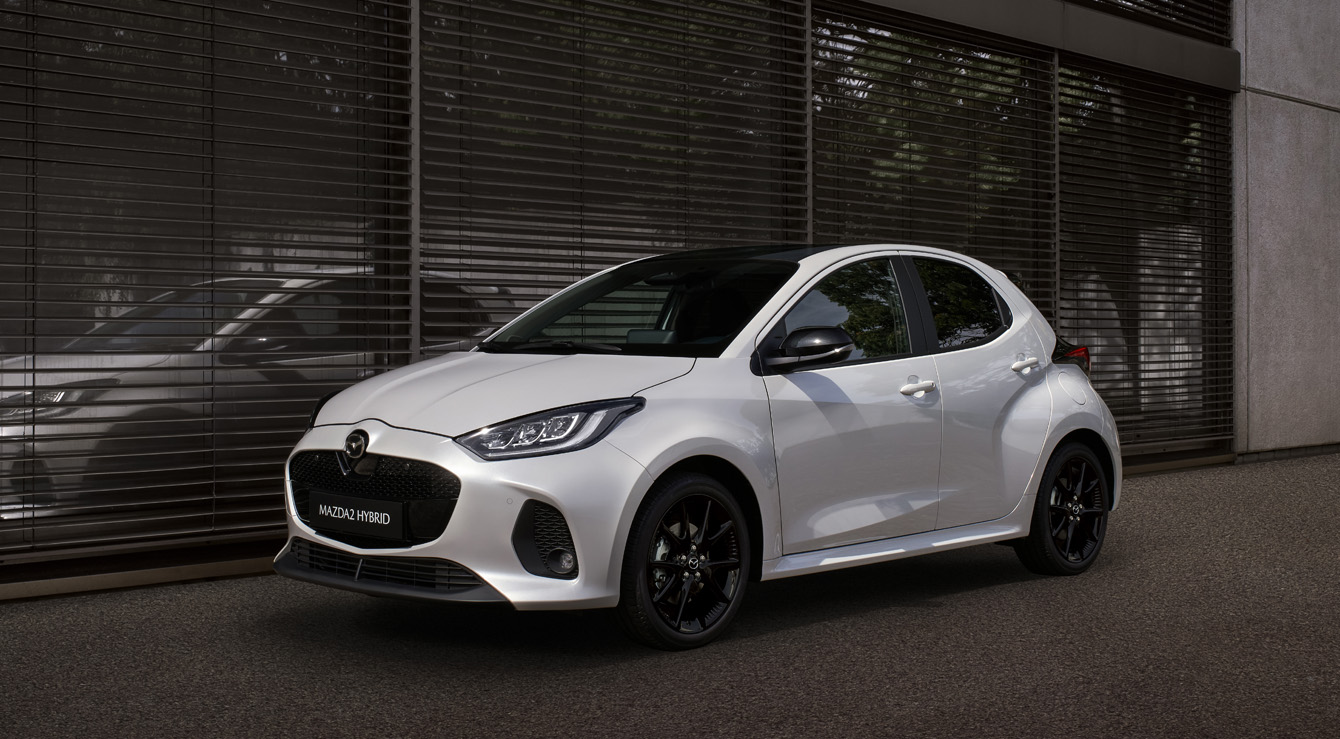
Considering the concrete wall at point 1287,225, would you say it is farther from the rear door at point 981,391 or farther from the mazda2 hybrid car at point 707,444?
the rear door at point 981,391

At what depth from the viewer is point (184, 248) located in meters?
7.21

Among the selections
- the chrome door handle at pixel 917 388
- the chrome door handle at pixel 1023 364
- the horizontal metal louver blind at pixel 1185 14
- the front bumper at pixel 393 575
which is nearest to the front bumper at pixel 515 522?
the front bumper at pixel 393 575

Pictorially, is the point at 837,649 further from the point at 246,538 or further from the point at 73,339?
the point at 73,339

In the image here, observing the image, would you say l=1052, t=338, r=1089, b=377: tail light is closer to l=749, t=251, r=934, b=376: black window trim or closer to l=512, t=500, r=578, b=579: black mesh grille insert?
l=749, t=251, r=934, b=376: black window trim

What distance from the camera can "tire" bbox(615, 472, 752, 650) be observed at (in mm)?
4910

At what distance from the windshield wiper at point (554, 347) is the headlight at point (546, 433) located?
688mm

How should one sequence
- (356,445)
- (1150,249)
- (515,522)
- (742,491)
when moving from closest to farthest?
(515,522) < (356,445) < (742,491) < (1150,249)

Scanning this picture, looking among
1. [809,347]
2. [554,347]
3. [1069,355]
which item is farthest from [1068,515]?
[554,347]

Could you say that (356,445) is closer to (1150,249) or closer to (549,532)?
(549,532)

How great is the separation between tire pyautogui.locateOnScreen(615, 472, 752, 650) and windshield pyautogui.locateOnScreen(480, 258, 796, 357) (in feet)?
2.14

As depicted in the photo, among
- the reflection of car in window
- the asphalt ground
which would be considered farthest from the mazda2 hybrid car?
the reflection of car in window

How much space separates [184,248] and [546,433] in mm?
3440

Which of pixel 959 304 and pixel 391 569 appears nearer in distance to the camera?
pixel 391 569

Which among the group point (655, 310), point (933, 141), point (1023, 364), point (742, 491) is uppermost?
point (933, 141)
